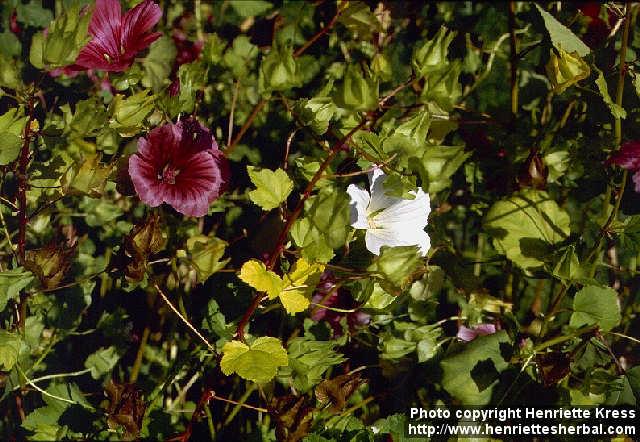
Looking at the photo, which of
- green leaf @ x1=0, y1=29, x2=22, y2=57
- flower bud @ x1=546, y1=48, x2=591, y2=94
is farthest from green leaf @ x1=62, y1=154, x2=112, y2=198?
flower bud @ x1=546, y1=48, x2=591, y2=94

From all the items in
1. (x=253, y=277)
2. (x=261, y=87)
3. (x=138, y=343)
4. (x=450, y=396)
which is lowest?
(x=450, y=396)

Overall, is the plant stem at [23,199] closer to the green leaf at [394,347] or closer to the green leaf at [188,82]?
the green leaf at [188,82]

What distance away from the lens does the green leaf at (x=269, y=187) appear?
29.4 inches

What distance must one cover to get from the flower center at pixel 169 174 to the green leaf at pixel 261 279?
0.20m

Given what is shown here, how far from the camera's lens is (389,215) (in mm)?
917

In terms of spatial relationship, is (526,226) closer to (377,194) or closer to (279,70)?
(377,194)

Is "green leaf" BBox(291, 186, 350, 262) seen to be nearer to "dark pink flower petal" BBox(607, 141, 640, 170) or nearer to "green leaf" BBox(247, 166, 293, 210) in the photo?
"green leaf" BBox(247, 166, 293, 210)

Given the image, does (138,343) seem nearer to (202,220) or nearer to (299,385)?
(202,220)

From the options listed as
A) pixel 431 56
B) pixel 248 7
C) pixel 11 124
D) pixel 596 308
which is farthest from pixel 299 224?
pixel 248 7

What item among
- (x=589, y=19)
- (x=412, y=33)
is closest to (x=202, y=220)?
(x=412, y=33)

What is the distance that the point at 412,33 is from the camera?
1289 millimetres

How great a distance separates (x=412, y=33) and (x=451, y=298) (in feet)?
1.69

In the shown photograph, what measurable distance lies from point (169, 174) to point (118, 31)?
20 cm

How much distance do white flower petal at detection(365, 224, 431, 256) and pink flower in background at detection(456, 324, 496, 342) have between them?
0.19 meters
